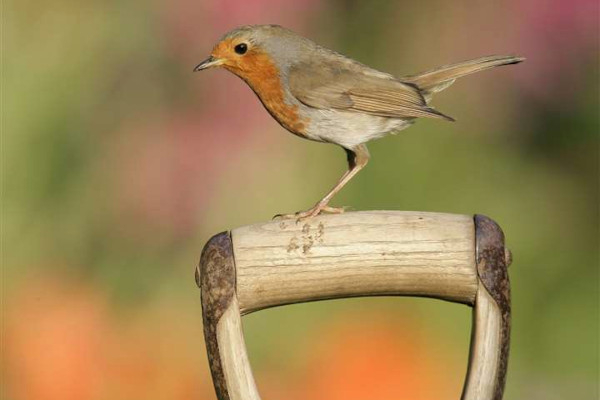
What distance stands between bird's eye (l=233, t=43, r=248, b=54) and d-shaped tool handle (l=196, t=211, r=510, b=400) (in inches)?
23.1

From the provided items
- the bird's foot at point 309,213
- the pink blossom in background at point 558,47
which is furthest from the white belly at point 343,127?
the pink blossom in background at point 558,47

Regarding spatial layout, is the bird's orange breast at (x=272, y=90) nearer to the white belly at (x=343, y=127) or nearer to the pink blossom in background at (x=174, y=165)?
the white belly at (x=343, y=127)

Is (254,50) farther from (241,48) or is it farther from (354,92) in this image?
(354,92)

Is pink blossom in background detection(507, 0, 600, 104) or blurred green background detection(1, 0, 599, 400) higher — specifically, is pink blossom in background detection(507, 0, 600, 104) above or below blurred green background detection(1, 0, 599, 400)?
above

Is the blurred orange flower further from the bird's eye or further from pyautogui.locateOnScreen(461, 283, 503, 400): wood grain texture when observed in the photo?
pyautogui.locateOnScreen(461, 283, 503, 400): wood grain texture

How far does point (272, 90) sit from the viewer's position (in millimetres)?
2465

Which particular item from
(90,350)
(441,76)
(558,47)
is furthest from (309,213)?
(558,47)

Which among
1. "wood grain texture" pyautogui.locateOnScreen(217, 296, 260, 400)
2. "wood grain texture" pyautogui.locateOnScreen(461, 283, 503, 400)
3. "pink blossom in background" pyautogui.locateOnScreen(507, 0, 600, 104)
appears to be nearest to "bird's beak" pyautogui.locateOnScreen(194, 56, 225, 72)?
"wood grain texture" pyautogui.locateOnScreen(217, 296, 260, 400)

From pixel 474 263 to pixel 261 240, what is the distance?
1.13 ft

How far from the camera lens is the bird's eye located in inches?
94.3

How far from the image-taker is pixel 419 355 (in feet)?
11.2

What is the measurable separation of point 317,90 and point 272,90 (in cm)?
9

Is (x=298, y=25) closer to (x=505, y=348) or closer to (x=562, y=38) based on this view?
(x=562, y=38)

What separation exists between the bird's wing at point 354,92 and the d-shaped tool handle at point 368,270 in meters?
0.56
